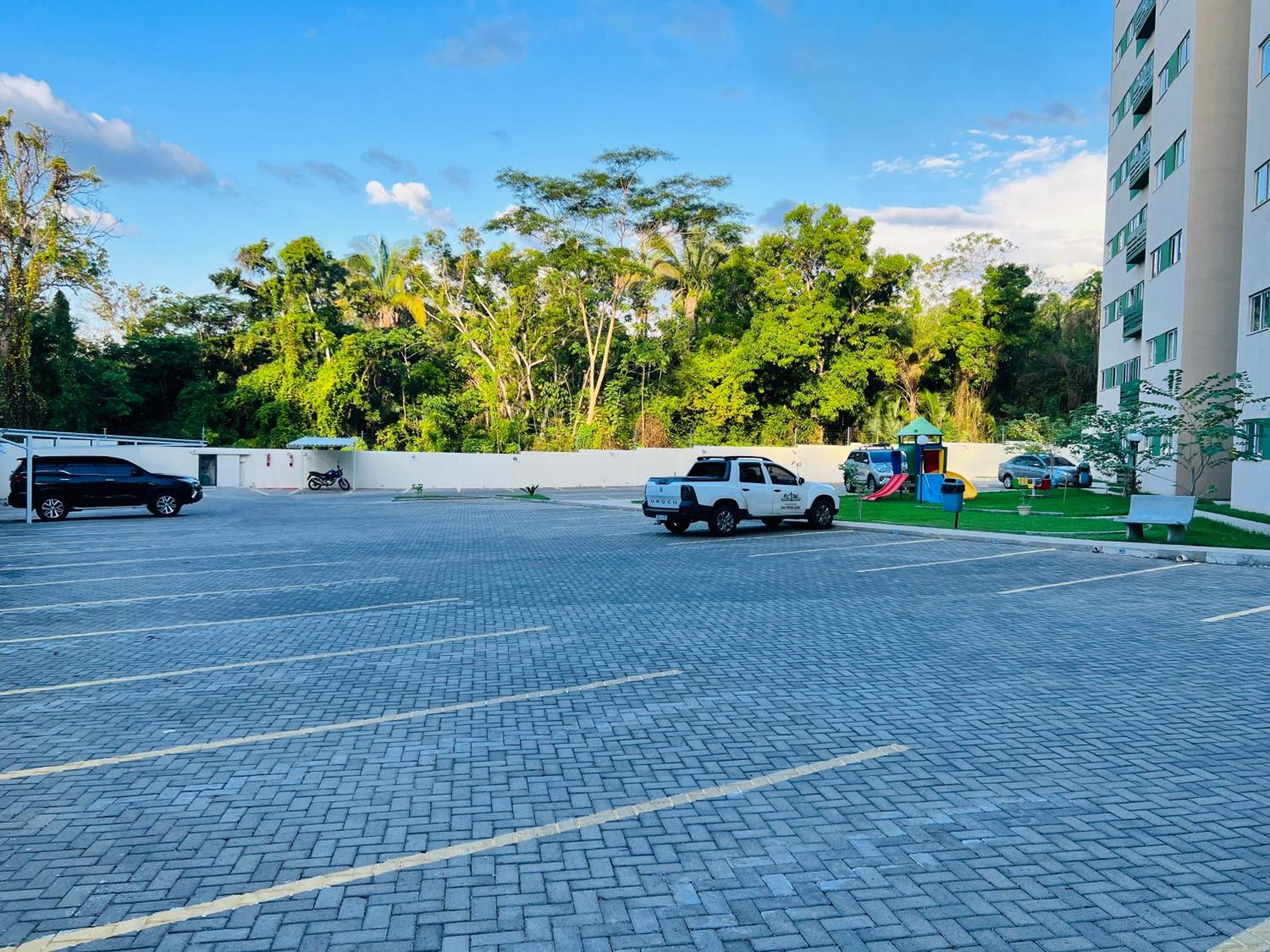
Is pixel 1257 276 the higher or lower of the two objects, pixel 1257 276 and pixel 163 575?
the higher

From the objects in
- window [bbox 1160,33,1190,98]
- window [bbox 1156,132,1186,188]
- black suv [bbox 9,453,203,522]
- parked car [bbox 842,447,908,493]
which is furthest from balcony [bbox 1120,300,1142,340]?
black suv [bbox 9,453,203,522]

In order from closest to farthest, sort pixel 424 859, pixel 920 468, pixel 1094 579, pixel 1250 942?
pixel 1250 942 < pixel 424 859 < pixel 1094 579 < pixel 920 468

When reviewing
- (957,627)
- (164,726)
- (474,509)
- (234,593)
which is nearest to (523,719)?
(164,726)

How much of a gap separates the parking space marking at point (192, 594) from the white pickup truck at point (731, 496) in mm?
7400

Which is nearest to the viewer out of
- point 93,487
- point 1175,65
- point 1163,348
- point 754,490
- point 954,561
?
point 954,561

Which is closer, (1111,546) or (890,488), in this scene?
(1111,546)

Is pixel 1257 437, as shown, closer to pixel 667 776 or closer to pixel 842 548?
pixel 842 548

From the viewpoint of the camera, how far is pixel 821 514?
2092cm

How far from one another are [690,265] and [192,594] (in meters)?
43.0

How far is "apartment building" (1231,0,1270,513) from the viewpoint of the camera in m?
22.6

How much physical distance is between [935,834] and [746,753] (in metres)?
1.41

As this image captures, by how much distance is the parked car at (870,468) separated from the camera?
32.9 metres

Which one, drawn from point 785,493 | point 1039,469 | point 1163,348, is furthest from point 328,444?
point 1163,348

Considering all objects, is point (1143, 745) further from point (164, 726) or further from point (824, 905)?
point (164, 726)
